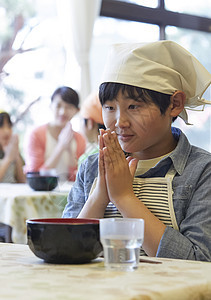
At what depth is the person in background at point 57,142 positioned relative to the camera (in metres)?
3.97

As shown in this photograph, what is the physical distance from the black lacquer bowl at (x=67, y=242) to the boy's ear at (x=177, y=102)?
587 millimetres

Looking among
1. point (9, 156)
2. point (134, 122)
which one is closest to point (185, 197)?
point (134, 122)

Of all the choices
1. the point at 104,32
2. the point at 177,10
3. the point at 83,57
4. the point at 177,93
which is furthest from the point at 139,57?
the point at 177,10

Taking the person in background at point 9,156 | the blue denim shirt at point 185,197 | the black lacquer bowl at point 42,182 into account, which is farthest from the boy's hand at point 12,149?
the blue denim shirt at point 185,197

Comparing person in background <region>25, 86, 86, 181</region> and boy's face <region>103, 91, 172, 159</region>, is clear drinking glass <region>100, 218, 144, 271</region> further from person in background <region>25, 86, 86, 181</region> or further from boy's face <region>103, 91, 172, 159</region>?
person in background <region>25, 86, 86, 181</region>

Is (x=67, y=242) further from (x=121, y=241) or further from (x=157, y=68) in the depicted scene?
(x=157, y=68)

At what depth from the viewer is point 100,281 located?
68 centimetres

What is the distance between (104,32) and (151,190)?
13.0ft

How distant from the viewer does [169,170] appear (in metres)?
1.28

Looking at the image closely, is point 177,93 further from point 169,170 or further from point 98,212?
point 98,212

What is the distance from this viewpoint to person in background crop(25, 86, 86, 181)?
397 cm

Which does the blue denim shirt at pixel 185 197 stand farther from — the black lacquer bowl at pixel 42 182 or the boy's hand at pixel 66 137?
the boy's hand at pixel 66 137

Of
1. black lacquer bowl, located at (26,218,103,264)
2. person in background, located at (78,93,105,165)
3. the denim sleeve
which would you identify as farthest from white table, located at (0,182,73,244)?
black lacquer bowl, located at (26,218,103,264)

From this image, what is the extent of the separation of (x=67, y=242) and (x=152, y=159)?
0.58 meters
